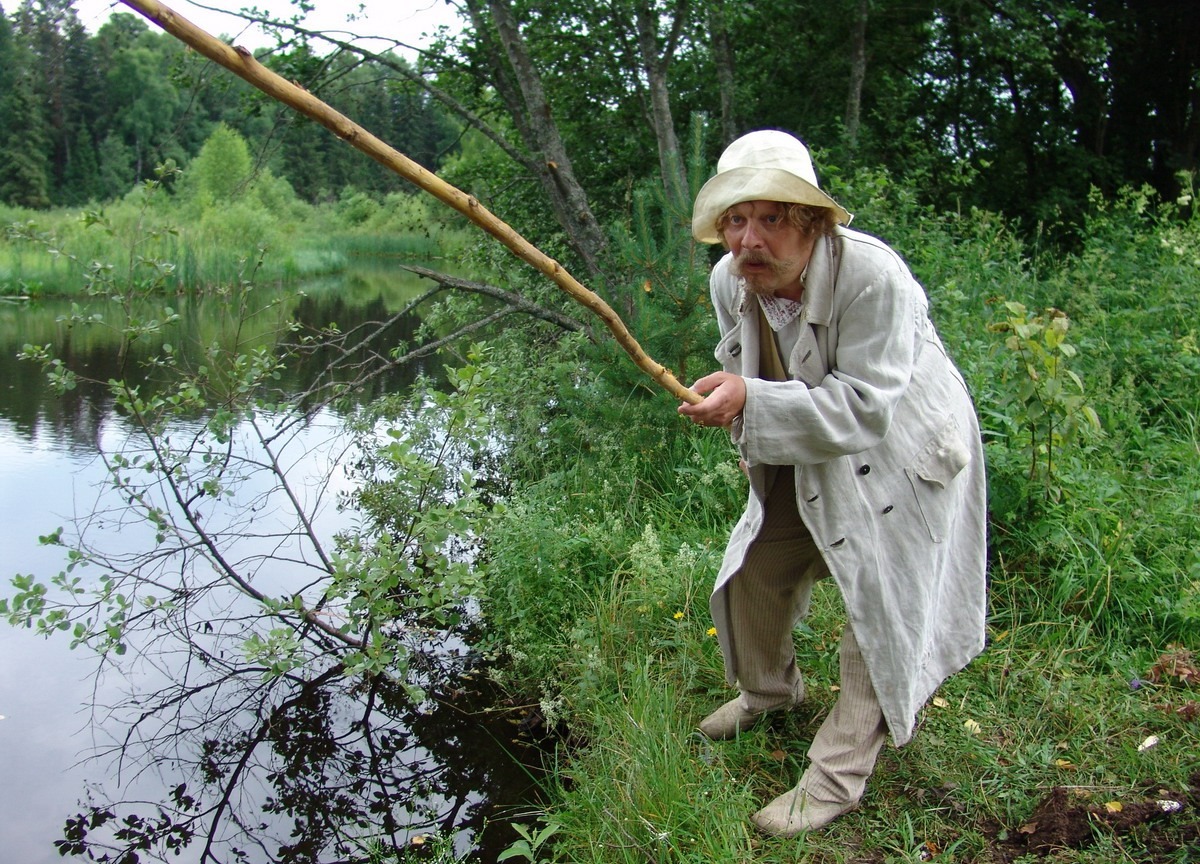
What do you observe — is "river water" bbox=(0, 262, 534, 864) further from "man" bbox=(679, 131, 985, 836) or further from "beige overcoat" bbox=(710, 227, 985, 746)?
"beige overcoat" bbox=(710, 227, 985, 746)

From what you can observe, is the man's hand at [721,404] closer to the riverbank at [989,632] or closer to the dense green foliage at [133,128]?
the riverbank at [989,632]

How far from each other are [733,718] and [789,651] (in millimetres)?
278

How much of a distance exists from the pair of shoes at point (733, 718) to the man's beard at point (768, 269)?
1283 mm

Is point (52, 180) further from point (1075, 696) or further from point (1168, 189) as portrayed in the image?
point (1075, 696)

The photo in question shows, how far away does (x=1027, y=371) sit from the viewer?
357cm

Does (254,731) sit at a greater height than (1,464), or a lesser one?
lesser

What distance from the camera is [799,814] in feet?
8.28

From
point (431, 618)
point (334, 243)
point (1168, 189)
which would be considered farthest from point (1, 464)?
point (334, 243)

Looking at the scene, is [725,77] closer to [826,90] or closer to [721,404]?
[826,90]

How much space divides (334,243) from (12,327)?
45.4ft

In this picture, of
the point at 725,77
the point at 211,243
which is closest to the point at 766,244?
the point at 725,77

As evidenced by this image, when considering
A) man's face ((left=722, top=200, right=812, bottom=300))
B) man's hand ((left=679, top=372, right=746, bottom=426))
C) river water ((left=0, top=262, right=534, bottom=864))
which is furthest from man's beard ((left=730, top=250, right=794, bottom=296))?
river water ((left=0, top=262, right=534, bottom=864))

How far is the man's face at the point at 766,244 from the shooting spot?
2.17m

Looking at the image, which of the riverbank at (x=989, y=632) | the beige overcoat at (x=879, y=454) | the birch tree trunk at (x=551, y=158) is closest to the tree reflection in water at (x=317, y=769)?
the riverbank at (x=989, y=632)
